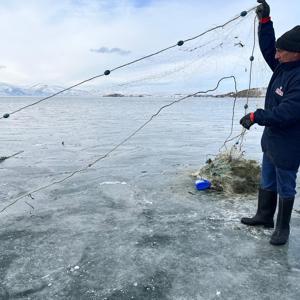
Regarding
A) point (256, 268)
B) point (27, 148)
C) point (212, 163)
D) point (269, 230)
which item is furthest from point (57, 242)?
point (27, 148)

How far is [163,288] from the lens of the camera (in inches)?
138

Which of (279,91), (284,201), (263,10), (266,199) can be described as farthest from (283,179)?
(263,10)

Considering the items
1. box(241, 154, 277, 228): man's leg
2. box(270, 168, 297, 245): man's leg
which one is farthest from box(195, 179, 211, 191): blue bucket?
box(270, 168, 297, 245): man's leg

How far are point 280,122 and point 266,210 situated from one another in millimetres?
1378

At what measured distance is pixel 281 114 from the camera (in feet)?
13.5

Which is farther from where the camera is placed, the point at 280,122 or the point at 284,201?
the point at 284,201

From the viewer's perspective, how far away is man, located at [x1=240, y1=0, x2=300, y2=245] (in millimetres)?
4145

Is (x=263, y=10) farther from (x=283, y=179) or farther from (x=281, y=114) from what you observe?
(x=283, y=179)

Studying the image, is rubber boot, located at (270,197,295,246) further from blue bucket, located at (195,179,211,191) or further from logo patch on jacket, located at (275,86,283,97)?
blue bucket, located at (195,179,211,191)

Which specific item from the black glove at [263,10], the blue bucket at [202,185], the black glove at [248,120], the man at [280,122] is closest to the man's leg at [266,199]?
the man at [280,122]

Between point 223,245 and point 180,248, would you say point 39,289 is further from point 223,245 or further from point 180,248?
point 223,245

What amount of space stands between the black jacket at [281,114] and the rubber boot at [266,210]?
67 centimetres

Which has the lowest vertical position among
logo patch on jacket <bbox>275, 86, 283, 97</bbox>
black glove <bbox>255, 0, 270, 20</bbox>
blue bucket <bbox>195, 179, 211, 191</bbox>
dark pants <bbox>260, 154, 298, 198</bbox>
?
blue bucket <bbox>195, 179, 211, 191</bbox>

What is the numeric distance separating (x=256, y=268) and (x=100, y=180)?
4.24m
